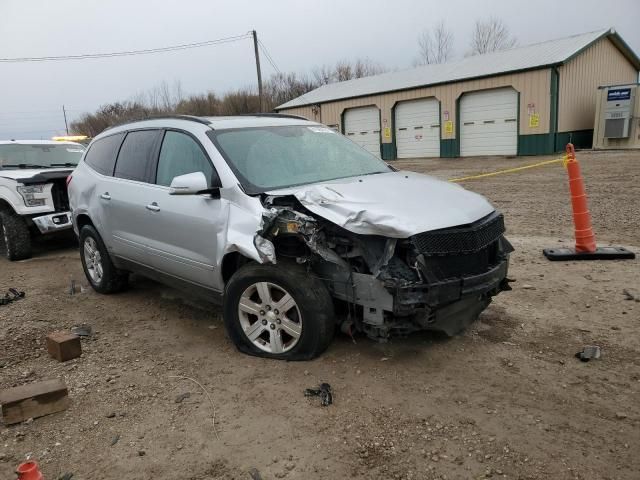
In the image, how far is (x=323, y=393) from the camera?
330 cm

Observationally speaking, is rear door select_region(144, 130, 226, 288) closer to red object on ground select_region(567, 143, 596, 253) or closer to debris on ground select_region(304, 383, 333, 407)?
debris on ground select_region(304, 383, 333, 407)

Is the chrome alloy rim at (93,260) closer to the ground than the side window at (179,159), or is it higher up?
closer to the ground

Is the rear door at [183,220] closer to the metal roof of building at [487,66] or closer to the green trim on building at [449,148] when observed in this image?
the metal roof of building at [487,66]

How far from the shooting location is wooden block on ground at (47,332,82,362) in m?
4.04

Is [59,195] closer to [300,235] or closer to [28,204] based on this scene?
[28,204]

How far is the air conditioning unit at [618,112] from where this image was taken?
65.6 ft

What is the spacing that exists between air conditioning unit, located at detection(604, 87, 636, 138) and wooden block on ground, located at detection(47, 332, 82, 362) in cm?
2176

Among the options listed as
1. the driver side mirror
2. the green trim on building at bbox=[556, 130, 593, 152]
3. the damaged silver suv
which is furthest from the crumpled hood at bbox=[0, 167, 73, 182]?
the green trim on building at bbox=[556, 130, 593, 152]

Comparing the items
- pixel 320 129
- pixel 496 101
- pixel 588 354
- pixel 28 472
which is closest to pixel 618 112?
pixel 496 101

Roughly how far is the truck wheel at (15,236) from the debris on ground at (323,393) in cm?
633

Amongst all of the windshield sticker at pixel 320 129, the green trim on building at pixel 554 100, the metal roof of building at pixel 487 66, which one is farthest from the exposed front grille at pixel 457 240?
the metal roof of building at pixel 487 66

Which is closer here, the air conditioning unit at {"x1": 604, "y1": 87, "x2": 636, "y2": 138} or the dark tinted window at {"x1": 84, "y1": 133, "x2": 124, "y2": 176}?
the dark tinted window at {"x1": 84, "y1": 133, "x2": 124, "y2": 176}

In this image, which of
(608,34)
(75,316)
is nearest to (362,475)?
(75,316)

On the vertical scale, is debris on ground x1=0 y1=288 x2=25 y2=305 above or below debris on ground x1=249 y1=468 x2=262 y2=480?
above
